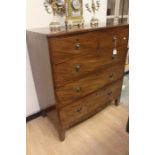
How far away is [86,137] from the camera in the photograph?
1.66 metres

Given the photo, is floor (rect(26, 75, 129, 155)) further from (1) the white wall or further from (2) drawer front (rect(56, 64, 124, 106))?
(2) drawer front (rect(56, 64, 124, 106))

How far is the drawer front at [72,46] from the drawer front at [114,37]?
0.33 ft

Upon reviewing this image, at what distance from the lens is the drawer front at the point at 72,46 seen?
1176mm

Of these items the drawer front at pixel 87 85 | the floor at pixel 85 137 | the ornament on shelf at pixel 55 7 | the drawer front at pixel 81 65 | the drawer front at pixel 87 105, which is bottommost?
the floor at pixel 85 137

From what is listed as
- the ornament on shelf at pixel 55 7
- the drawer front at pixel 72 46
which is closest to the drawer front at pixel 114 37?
the drawer front at pixel 72 46

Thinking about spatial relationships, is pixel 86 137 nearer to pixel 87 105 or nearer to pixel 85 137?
pixel 85 137

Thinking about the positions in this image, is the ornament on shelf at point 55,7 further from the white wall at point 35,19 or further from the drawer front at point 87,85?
the drawer front at point 87,85

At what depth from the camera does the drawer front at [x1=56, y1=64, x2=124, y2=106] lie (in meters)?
1.39
